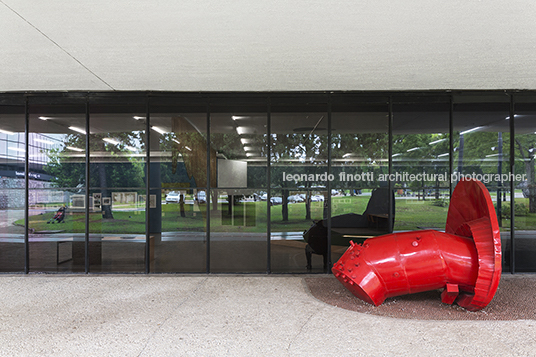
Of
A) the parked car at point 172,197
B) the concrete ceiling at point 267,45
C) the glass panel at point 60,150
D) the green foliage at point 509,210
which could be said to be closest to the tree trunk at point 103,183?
the glass panel at point 60,150

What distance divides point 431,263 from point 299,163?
3961 mm

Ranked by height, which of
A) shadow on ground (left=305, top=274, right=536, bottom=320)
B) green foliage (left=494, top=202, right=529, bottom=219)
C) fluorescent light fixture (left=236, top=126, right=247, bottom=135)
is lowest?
shadow on ground (left=305, top=274, right=536, bottom=320)

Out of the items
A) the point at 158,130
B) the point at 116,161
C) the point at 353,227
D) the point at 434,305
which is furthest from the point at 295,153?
the point at 116,161

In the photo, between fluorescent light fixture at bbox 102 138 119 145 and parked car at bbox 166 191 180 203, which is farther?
fluorescent light fixture at bbox 102 138 119 145

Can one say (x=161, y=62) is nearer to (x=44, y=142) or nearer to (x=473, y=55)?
(x=44, y=142)

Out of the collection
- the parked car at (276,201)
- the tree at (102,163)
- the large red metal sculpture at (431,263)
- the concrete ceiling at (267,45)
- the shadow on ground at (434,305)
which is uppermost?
the concrete ceiling at (267,45)

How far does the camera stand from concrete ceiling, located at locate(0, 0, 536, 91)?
4.33m

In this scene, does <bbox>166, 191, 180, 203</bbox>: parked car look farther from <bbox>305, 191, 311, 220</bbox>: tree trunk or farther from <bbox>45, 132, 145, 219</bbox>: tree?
<bbox>305, 191, 311, 220</bbox>: tree trunk

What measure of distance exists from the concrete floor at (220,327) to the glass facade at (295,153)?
6.51ft

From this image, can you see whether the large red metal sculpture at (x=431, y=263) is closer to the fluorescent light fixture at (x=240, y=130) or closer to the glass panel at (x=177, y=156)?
the fluorescent light fixture at (x=240, y=130)

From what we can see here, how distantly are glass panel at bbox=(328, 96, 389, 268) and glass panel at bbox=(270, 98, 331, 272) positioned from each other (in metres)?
0.25

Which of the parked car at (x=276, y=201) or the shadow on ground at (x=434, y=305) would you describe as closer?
the shadow on ground at (x=434, y=305)

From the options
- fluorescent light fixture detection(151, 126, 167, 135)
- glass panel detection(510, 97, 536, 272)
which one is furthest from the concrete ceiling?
fluorescent light fixture detection(151, 126, 167, 135)

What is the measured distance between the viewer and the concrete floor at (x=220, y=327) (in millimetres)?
4012
